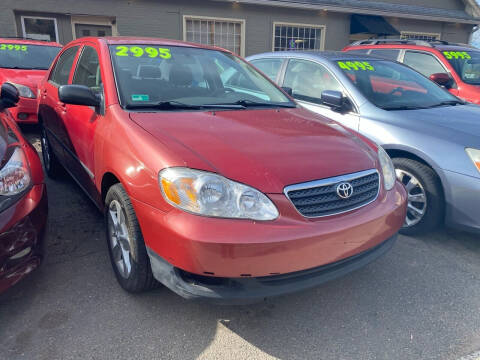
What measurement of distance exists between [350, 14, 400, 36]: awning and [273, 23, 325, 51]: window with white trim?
4.06ft

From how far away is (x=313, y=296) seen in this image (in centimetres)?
256

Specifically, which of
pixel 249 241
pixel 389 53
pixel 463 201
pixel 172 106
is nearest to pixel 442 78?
pixel 389 53

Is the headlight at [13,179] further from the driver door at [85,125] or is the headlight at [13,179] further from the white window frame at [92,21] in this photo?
the white window frame at [92,21]

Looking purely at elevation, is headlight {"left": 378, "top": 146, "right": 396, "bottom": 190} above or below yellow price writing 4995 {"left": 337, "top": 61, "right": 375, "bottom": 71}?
below

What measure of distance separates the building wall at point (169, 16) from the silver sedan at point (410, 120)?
25.3 ft

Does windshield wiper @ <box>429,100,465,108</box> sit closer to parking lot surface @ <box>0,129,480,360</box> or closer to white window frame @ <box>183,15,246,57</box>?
parking lot surface @ <box>0,129,480,360</box>

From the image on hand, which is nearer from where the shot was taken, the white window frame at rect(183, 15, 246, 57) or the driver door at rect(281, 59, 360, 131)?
the driver door at rect(281, 59, 360, 131)

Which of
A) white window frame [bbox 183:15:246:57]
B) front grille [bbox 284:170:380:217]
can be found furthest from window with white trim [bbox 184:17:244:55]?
front grille [bbox 284:170:380:217]

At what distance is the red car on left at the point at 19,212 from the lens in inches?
82.8

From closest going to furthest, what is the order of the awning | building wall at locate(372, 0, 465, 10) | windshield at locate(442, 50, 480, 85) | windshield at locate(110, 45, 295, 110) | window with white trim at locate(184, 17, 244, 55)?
windshield at locate(110, 45, 295, 110)
windshield at locate(442, 50, 480, 85)
window with white trim at locate(184, 17, 244, 55)
the awning
building wall at locate(372, 0, 465, 10)

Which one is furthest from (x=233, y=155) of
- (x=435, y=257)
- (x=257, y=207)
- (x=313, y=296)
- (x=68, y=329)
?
(x=435, y=257)

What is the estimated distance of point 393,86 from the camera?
4.25 meters

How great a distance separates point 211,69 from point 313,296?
6.69 feet

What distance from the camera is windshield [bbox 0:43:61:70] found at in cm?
686
